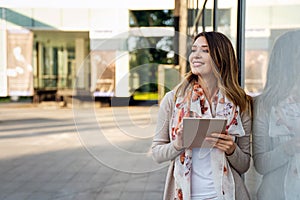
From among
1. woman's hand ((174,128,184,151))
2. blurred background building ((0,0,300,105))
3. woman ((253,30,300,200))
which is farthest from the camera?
blurred background building ((0,0,300,105))

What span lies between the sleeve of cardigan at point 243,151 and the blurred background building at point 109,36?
0.29 m

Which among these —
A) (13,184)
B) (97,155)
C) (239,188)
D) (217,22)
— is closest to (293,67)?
(239,188)

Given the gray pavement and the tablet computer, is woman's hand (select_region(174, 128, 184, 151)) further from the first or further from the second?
the gray pavement

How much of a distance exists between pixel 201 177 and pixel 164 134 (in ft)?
0.70

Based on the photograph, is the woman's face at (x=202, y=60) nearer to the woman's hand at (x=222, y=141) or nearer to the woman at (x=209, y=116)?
the woman at (x=209, y=116)

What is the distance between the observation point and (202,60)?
1503 mm

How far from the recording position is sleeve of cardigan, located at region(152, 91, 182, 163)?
4.98ft

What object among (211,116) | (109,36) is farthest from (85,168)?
(109,36)

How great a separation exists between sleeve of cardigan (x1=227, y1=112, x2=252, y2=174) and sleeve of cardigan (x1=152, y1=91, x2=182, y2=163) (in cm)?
23

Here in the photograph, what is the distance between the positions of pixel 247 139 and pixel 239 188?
19 cm

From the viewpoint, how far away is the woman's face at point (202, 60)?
59.1 inches

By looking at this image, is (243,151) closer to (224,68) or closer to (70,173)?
(224,68)

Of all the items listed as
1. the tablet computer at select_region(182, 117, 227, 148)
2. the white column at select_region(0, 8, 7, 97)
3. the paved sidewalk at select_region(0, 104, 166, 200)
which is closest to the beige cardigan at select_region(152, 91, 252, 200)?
the tablet computer at select_region(182, 117, 227, 148)

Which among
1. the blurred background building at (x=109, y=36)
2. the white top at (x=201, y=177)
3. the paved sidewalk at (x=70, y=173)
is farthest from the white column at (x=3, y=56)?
the white top at (x=201, y=177)
